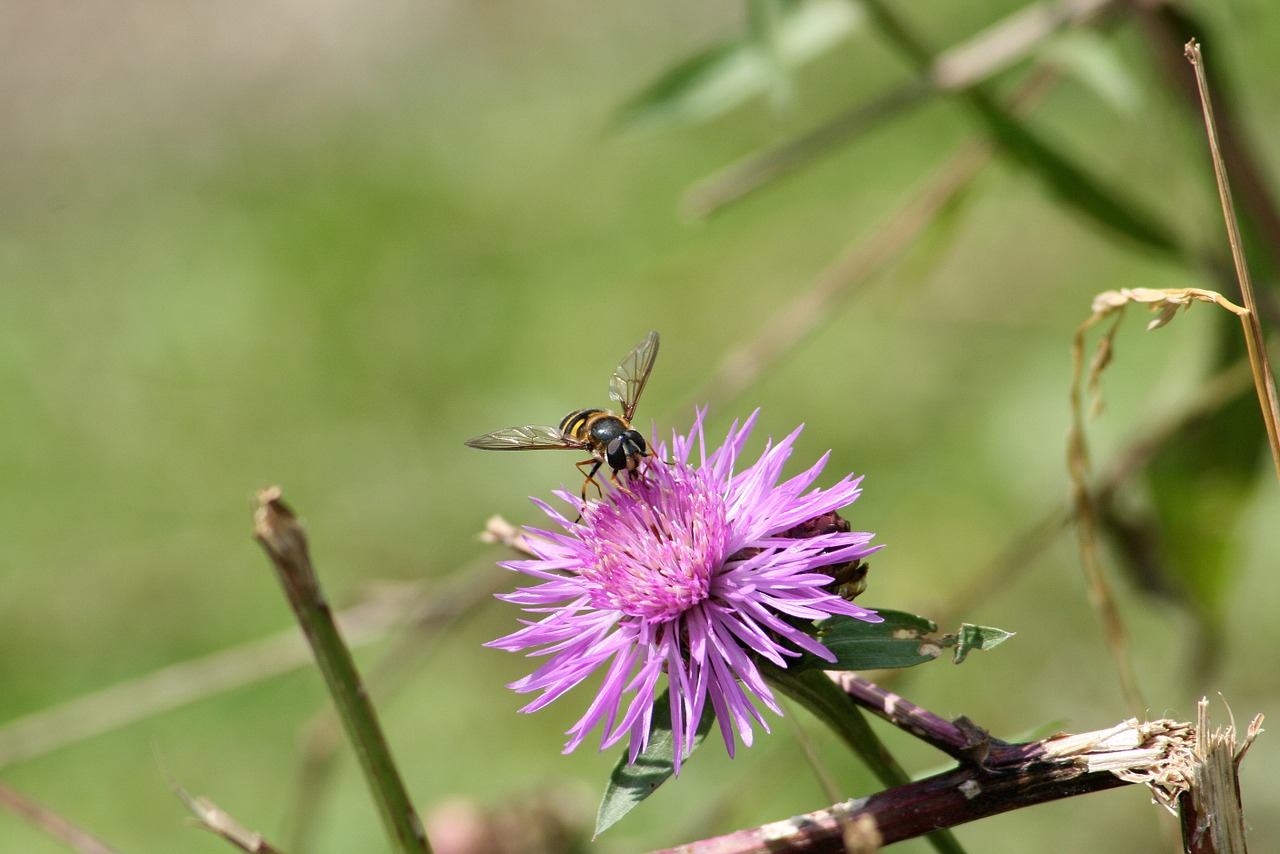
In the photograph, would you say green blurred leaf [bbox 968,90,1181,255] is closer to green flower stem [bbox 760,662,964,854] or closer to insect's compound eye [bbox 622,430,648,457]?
insect's compound eye [bbox 622,430,648,457]

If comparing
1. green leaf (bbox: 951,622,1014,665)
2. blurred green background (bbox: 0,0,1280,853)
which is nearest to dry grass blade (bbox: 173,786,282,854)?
green leaf (bbox: 951,622,1014,665)

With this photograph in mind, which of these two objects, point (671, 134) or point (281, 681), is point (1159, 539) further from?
point (671, 134)

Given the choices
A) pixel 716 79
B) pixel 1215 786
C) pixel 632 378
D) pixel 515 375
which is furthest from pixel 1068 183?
pixel 515 375

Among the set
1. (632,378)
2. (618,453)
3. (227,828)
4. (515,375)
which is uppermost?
(515,375)

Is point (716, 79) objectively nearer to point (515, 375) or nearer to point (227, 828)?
point (227, 828)

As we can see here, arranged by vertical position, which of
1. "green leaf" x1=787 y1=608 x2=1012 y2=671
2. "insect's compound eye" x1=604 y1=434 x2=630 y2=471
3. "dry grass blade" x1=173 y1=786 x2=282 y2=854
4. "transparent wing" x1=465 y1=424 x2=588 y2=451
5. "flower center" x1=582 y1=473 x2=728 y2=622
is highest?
"transparent wing" x1=465 y1=424 x2=588 y2=451

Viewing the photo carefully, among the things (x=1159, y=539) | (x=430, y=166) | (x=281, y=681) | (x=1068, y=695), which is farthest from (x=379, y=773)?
(x=430, y=166)
